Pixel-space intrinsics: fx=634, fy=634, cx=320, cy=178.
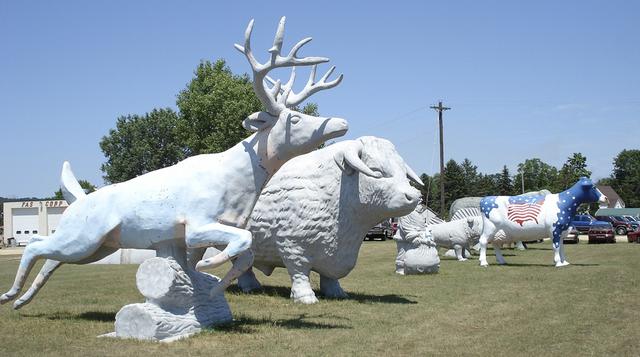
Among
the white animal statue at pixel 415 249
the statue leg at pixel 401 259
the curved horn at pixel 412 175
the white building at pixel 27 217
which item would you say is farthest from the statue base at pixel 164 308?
the white building at pixel 27 217

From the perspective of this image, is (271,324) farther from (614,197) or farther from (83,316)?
(614,197)

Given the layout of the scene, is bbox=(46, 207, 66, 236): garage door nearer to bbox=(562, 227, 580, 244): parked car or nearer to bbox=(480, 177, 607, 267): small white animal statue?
bbox=(562, 227, 580, 244): parked car

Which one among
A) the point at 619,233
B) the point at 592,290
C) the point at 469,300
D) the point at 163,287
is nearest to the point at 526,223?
the point at 592,290

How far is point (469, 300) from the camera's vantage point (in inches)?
397

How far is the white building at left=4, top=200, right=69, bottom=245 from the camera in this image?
1989 inches

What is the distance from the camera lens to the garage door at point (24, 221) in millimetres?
51344

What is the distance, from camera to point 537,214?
16156 mm

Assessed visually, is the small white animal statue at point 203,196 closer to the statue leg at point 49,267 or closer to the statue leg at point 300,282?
the statue leg at point 49,267

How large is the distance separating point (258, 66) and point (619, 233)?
1487 inches

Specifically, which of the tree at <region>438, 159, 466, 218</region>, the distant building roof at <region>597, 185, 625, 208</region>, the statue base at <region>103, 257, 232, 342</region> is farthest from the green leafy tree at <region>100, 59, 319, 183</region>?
the distant building roof at <region>597, 185, 625, 208</region>

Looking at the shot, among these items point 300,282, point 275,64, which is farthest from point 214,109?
point 275,64

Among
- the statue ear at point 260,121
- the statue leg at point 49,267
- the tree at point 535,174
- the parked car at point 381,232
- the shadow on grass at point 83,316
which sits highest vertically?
the tree at point 535,174

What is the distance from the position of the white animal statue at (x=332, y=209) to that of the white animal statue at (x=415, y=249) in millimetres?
4542

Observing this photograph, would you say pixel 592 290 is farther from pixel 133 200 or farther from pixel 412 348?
pixel 133 200
